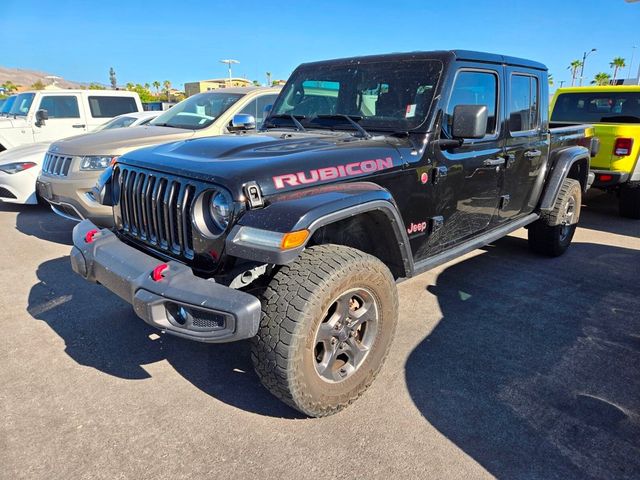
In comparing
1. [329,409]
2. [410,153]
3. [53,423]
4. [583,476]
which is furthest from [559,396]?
[53,423]

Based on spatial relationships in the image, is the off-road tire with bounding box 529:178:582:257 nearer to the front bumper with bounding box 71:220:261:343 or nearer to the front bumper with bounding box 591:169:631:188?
the front bumper with bounding box 591:169:631:188

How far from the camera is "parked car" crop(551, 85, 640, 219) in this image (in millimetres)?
6328

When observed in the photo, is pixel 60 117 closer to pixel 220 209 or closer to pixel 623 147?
pixel 220 209

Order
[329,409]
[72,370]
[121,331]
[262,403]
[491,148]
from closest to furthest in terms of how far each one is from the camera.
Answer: [329,409]
[262,403]
[72,370]
[121,331]
[491,148]

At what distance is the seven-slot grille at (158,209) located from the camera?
7.90 feet

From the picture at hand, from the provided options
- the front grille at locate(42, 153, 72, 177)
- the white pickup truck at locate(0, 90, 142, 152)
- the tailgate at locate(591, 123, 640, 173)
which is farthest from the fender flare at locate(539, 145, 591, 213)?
the white pickup truck at locate(0, 90, 142, 152)

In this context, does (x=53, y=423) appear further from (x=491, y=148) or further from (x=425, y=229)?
(x=491, y=148)

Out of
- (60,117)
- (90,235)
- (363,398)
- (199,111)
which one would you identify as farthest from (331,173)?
(60,117)

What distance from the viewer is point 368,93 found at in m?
3.38

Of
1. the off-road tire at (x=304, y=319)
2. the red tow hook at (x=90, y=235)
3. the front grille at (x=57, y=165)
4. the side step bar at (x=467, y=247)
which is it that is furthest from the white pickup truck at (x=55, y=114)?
the off-road tire at (x=304, y=319)

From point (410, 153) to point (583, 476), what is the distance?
1936mm

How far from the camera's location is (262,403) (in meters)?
2.62

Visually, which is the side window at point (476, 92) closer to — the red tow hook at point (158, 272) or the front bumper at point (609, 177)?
the red tow hook at point (158, 272)

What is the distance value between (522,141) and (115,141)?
4386 millimetres
